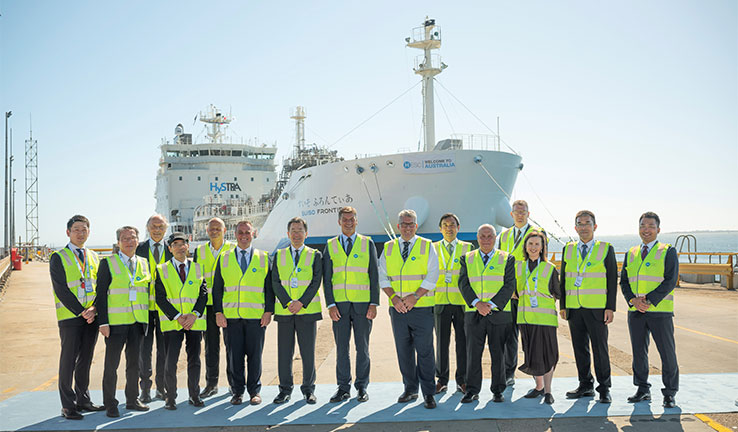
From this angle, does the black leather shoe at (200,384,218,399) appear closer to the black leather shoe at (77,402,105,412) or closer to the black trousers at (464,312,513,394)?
the black leather shoe at (77,402,105,412)

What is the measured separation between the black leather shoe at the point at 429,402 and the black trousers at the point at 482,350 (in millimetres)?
339

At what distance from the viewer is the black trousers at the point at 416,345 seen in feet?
15.8

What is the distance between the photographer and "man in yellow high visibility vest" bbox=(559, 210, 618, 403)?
4.82 m

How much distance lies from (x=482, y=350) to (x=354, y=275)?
1291 millimetres

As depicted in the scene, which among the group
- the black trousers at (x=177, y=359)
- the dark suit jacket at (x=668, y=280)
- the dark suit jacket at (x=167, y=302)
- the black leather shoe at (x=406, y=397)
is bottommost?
the black leather shoe at (x=406, y=397)

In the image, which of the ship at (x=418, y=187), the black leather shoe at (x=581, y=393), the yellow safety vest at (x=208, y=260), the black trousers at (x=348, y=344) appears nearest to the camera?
the black leather shoe at (x=581, y=393)

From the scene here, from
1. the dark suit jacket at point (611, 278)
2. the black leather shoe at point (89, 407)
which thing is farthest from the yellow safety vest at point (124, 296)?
the dark suit jacket at point (611, 278)

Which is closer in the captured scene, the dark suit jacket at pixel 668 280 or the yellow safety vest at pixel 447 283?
the dark suit jacket at pixel 668 280

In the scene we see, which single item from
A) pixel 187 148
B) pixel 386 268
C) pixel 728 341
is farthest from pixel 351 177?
pixel 187 148

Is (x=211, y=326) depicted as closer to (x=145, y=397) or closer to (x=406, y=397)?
(x=145, y=397)

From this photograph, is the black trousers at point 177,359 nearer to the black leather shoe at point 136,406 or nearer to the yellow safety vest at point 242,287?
the black leather shoe at point 136,406

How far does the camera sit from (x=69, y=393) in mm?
4676

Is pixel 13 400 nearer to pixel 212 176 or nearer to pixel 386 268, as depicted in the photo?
pixel 386 268

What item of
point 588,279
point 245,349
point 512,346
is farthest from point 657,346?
point 245,349
